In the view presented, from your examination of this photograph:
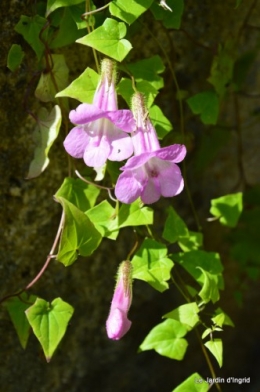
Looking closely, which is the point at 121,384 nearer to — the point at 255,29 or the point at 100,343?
the point at 100,343

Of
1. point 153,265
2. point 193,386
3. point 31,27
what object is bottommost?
point 193,386

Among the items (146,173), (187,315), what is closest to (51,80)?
(146,173)

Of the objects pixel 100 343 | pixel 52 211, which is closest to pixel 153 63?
pixel 52 211

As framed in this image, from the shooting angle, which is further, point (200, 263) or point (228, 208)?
point (228, 208)

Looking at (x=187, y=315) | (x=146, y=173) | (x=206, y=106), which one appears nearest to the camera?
(x=146, y=173)

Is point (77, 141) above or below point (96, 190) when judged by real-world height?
above

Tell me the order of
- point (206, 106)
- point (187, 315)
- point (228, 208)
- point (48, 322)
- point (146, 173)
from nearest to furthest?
point (146, 173), point (48, 322), point (187, 315), point (206, 106), point (228, 208)

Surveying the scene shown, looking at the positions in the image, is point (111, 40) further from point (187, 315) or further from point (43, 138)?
point (187, 315)

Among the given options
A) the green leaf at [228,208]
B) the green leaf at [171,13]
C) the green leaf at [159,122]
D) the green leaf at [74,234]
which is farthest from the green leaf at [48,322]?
the green leaf at [171,13]
